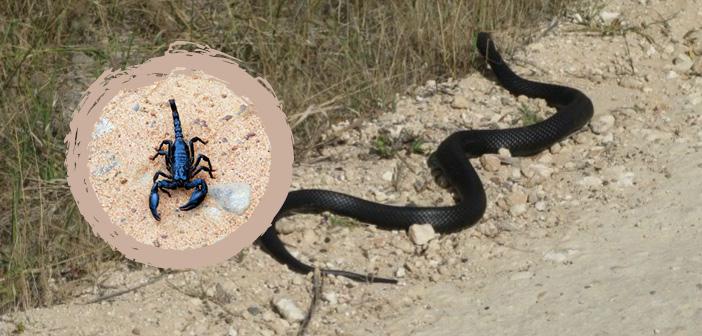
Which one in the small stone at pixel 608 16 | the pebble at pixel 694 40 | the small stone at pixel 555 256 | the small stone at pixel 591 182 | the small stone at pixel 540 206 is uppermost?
the small stone at pixel 608 16

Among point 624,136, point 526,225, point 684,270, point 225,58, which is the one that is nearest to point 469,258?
point 526,225

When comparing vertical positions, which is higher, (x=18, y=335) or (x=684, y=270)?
(x=684, y=270)

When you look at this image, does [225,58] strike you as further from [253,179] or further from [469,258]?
[469,258]

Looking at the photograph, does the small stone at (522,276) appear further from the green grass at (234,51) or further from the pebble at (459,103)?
the pebble at (459,103)

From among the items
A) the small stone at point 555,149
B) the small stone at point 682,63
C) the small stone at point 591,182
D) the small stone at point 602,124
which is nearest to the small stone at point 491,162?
the small stone at point 555,149

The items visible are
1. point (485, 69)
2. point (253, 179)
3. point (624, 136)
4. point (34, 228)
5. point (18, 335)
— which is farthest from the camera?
point (485, 69)

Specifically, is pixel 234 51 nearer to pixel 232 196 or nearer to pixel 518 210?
pixel 232 196

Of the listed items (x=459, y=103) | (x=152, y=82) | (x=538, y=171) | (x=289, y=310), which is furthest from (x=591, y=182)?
(x=152, y=82)
